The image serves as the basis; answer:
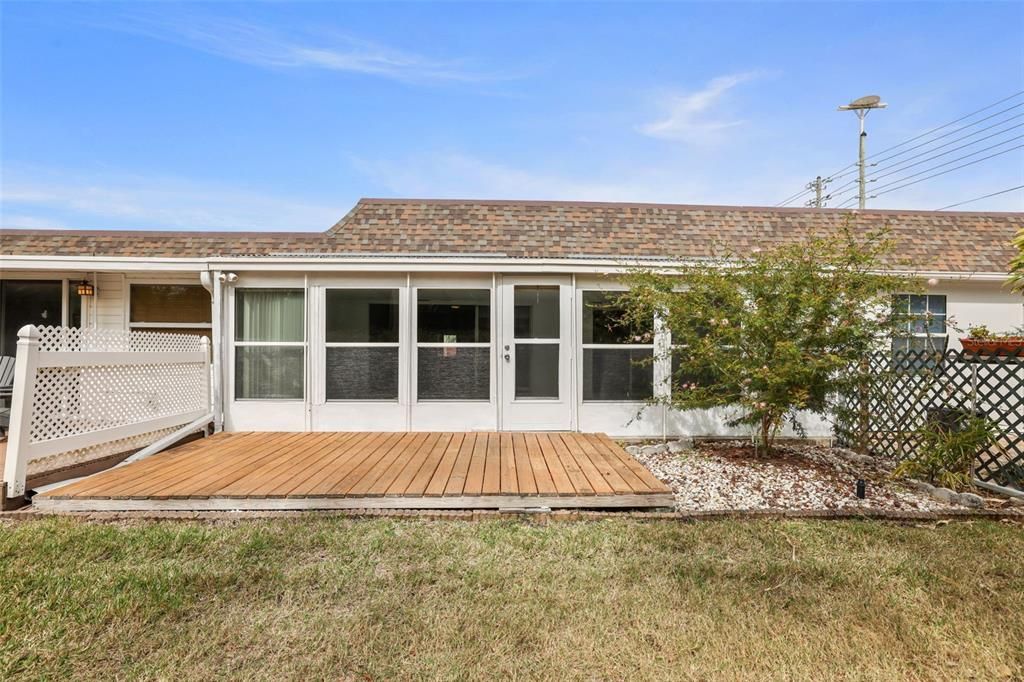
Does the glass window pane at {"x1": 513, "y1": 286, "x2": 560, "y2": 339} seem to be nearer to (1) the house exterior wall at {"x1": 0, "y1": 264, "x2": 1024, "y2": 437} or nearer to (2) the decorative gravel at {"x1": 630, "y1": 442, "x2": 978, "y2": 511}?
(1) the house exterior wall at {"x1": 0, "y1": 264, "x2": 1024, "y2": 437}

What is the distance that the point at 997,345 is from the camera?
508cm

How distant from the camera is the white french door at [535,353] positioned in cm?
644

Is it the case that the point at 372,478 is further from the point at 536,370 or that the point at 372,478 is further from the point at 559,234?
the point at 559,234

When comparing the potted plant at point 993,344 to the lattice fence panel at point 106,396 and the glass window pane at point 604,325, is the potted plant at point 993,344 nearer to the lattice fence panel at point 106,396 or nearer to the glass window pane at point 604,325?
the glass window pane at point 604,325

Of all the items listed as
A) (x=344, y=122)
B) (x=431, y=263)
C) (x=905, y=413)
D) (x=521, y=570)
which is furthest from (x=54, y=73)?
(x=905, y=413)

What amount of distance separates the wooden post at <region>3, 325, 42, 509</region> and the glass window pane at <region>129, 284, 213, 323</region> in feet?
12.9

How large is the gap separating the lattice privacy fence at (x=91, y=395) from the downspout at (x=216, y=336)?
0.20 meters

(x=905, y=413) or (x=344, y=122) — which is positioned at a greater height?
(x=344, y=122)

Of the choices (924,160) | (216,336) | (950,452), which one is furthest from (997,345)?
(924,160)

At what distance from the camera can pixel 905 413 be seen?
5.19 metres

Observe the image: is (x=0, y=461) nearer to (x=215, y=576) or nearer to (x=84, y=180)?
(x=215, y=576)

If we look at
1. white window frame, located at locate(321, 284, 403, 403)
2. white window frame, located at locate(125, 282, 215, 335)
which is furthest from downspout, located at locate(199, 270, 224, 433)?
white window frame, located at locate(125, 282, 215, 335)

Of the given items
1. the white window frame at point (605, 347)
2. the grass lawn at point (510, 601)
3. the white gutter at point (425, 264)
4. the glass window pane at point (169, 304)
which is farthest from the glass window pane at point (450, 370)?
the glass window pane at point (169, 304)

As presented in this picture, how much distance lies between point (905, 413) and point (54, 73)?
17614mm
